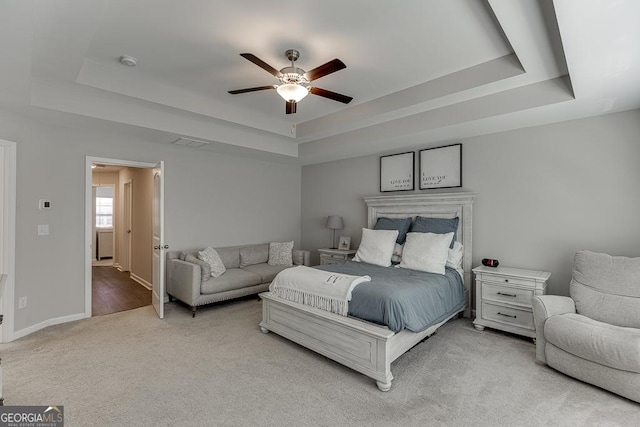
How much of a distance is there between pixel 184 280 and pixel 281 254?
170 cm

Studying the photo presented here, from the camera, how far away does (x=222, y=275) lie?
4574mm

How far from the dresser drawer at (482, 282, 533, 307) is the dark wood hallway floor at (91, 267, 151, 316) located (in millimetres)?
4662

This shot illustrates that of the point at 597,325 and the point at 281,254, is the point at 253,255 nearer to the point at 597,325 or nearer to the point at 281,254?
the point at 281,254

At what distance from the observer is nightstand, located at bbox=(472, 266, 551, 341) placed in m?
3.36

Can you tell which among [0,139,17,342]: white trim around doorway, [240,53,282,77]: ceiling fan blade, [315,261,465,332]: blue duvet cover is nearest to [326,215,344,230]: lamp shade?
[315,261,465,332]: blue duvet cover

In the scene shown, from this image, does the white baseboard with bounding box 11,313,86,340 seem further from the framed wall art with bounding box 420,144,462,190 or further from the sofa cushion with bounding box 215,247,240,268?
the framed wall art with bounding box 420,144,462,190

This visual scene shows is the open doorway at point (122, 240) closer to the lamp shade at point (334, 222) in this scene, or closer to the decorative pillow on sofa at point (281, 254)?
the decorative pillow on sofa at point (281, 254)

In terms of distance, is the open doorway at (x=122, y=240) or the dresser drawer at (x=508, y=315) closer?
the dresser drawer at (x=508, y=315)

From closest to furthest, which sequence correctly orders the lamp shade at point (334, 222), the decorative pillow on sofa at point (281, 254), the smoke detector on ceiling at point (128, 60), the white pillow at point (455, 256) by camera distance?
the smoke detector on ceiling at point (128, 60) → the white pillow at point (455, 256) → the decorative pillow on sofa at point (281, 254) → the lamp shade at point (334, 222)

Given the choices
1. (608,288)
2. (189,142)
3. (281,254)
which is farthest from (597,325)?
(189,142)

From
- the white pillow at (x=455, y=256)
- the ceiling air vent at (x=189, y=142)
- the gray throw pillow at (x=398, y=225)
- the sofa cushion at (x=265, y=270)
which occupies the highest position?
the ceiling air vent at (x=189, y=142)

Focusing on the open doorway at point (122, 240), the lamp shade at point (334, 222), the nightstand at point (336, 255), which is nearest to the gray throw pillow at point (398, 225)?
the nightstand at point (336, 255)

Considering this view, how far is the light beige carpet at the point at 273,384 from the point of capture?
2.15 meters

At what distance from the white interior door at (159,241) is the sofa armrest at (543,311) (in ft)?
13.5
